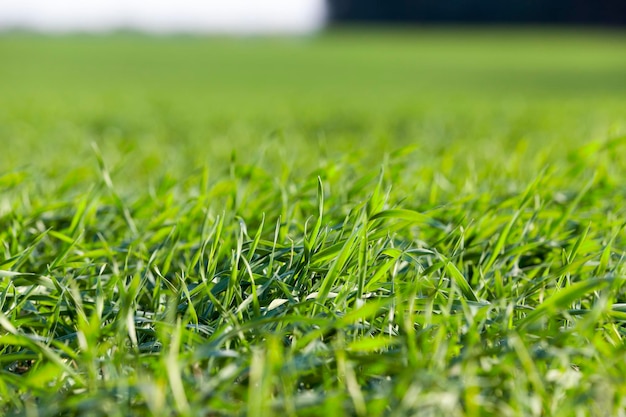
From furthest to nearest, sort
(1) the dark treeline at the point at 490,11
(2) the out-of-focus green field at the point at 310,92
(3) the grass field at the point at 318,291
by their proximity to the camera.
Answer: (1) the dark treeline at the point at 490,11 → (2) the out-of-focus green field at the point at 310,92 → (3) the grass field at the point at 318,291

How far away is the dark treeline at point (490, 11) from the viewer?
121 ft

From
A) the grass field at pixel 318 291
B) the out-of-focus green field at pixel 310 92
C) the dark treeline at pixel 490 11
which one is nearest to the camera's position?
the grass field at pixel 318 291

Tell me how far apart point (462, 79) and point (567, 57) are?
7070 mm

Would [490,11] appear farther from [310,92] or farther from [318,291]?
[318,291]

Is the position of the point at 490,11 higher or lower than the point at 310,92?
lower

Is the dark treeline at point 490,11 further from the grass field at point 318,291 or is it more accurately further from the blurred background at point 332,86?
the grass field at point 318,291

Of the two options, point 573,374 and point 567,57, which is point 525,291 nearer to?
point 573,374

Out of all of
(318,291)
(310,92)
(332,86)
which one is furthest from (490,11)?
(318,291)

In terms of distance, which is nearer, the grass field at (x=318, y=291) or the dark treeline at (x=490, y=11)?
the grass field at (x=318, y=291)

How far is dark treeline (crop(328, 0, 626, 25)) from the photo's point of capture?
36.9 meters

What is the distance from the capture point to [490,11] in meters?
38.5

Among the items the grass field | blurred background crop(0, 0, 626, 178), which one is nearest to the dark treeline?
blurred background crop(0, 0, 626, 178)

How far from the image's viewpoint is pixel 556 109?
563 cm

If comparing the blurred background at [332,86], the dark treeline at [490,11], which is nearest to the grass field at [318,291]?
the blurred background at [332,86]
